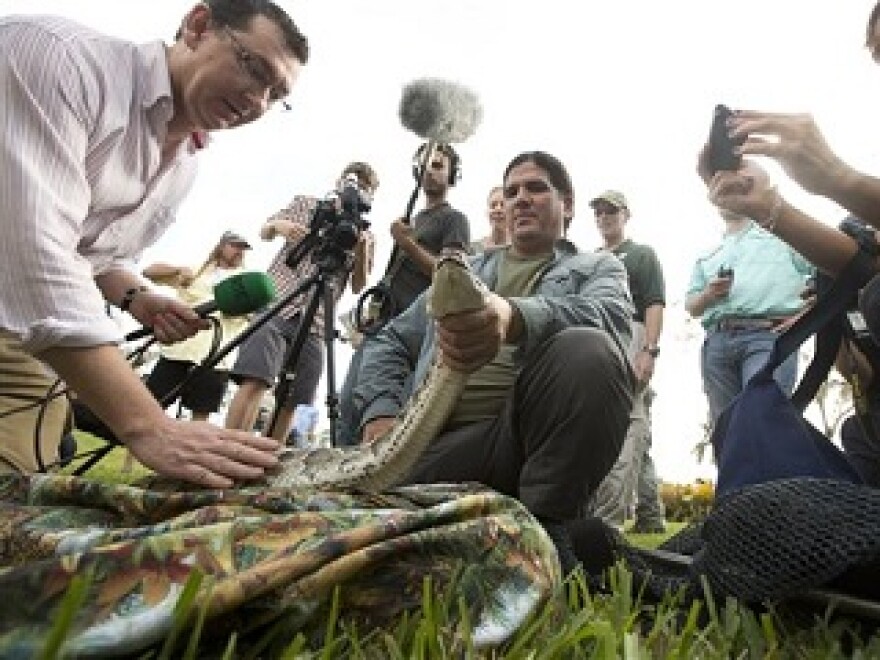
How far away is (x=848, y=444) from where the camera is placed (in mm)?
1932

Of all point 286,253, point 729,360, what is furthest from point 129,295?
point 729,360

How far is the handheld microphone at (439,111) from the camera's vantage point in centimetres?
437

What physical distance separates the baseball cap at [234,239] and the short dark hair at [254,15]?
4.67 meters

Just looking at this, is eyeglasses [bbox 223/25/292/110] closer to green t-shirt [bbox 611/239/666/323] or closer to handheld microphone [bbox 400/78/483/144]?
handheld microphone [bbox 400/78/483/144]

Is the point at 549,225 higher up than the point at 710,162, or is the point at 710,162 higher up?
the point at 710,162

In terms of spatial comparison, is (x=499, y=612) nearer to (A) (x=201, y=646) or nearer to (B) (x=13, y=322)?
(A) (x=201, y=646)

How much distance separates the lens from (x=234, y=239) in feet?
22.6

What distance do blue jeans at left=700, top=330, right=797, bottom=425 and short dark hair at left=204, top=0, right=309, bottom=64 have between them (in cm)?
276

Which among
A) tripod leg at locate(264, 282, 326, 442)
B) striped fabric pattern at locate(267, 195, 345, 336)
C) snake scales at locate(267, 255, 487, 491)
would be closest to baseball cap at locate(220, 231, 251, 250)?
striped fabric pattern at locate(267, 195, 345, 336)

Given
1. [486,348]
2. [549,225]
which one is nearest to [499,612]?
[486,348]

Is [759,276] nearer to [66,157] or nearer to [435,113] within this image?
[435,113]

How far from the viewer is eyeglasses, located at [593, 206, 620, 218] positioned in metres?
5.34

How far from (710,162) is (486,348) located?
0.65 m

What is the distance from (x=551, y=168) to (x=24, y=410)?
Result: 73.4 inches
